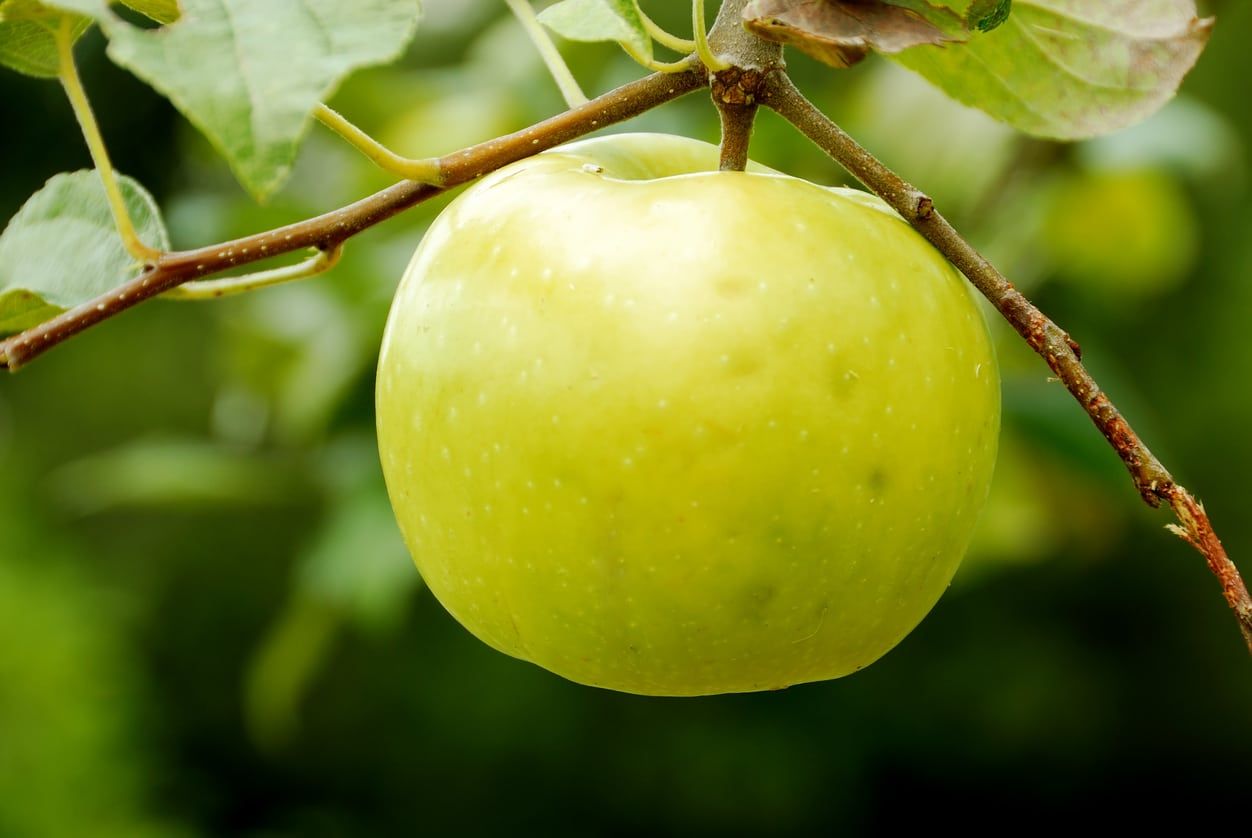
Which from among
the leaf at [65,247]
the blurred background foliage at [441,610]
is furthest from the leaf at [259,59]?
the blurred background foliage at [441,610]

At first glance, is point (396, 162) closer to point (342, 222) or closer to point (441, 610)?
point (342, 222)

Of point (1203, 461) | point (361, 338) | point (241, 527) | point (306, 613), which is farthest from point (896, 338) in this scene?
point (241, 527)

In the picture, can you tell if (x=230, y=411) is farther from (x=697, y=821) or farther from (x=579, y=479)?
(x=697, y=821)

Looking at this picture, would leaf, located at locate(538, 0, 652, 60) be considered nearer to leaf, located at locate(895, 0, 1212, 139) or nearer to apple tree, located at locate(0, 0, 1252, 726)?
apple tree, located at locate(0, 0, 1252, 726)

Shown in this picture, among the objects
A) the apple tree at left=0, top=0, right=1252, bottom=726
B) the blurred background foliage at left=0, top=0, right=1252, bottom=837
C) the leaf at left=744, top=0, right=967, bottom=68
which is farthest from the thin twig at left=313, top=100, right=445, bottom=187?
the blurred background foliage at left=0, top=0, right=1252, bottom=837

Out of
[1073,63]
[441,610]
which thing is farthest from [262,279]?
[441,610]

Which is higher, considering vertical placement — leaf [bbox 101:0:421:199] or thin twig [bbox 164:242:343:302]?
leaf [bbox 101:0:421:199]
